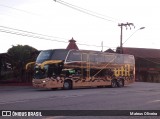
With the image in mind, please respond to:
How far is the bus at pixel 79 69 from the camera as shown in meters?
29.5

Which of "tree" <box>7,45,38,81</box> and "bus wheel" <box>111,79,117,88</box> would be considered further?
"tree" <box>7,45,38,81</box>

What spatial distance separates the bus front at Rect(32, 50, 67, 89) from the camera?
2934 cm

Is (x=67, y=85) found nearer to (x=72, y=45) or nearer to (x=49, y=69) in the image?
(x=49, y=69)

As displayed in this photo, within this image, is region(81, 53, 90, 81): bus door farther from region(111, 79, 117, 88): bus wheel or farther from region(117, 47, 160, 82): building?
region(117, 47, 160, 82): building

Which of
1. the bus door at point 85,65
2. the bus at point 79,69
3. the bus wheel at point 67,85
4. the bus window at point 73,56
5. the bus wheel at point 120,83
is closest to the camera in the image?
the bus at point 79,69

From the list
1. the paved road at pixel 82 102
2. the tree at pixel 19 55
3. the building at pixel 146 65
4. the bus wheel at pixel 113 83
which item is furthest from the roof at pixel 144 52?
the paved road at pixel 82 102

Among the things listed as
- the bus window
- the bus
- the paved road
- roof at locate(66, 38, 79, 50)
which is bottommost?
the paved road

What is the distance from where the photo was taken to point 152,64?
75188mm

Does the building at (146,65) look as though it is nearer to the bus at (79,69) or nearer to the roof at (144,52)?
the roof at (144,52)

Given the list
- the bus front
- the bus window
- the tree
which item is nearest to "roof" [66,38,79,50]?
the tree

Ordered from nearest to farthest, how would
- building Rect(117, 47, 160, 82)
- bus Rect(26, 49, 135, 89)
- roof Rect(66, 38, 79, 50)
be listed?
bus Rect(26, 49, 135, 89) < roof Rect(66, 38, 79, 50) < building Rect(117, 47, 160, 82)

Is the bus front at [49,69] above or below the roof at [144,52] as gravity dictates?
below

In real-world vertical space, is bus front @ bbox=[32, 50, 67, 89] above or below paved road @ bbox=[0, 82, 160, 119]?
above

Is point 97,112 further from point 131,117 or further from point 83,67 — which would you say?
point 83,67
